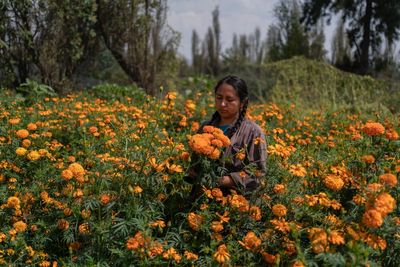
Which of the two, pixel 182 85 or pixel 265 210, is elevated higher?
pixel 182 85

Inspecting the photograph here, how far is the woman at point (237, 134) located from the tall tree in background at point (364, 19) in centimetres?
1686

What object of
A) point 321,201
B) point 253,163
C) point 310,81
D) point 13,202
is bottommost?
point 13,202

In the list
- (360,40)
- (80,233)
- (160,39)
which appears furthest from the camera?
(360,40)

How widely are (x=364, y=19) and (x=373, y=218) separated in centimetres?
1882

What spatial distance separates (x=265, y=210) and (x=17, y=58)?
6.99 metres

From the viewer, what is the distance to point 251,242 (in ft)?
6.57

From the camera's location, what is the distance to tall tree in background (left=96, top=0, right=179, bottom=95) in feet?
30.4

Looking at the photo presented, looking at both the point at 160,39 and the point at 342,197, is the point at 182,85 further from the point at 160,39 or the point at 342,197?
the point at 342,197

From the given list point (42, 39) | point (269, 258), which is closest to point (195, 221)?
point (269, 258)

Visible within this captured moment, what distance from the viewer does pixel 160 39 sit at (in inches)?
376

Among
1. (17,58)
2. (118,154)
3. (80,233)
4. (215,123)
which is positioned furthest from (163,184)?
(17,58)

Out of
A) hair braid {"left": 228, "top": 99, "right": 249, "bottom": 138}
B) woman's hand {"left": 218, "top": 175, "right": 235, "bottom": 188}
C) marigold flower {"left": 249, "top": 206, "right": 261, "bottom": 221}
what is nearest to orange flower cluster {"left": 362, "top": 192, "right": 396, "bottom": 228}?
marigold flower {"left": 249, "top": 206, "right": 261, "bottom": 221}

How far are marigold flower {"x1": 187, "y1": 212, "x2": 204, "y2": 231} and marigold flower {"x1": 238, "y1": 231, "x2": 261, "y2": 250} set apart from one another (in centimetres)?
23

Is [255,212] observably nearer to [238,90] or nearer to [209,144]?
[209,144]
